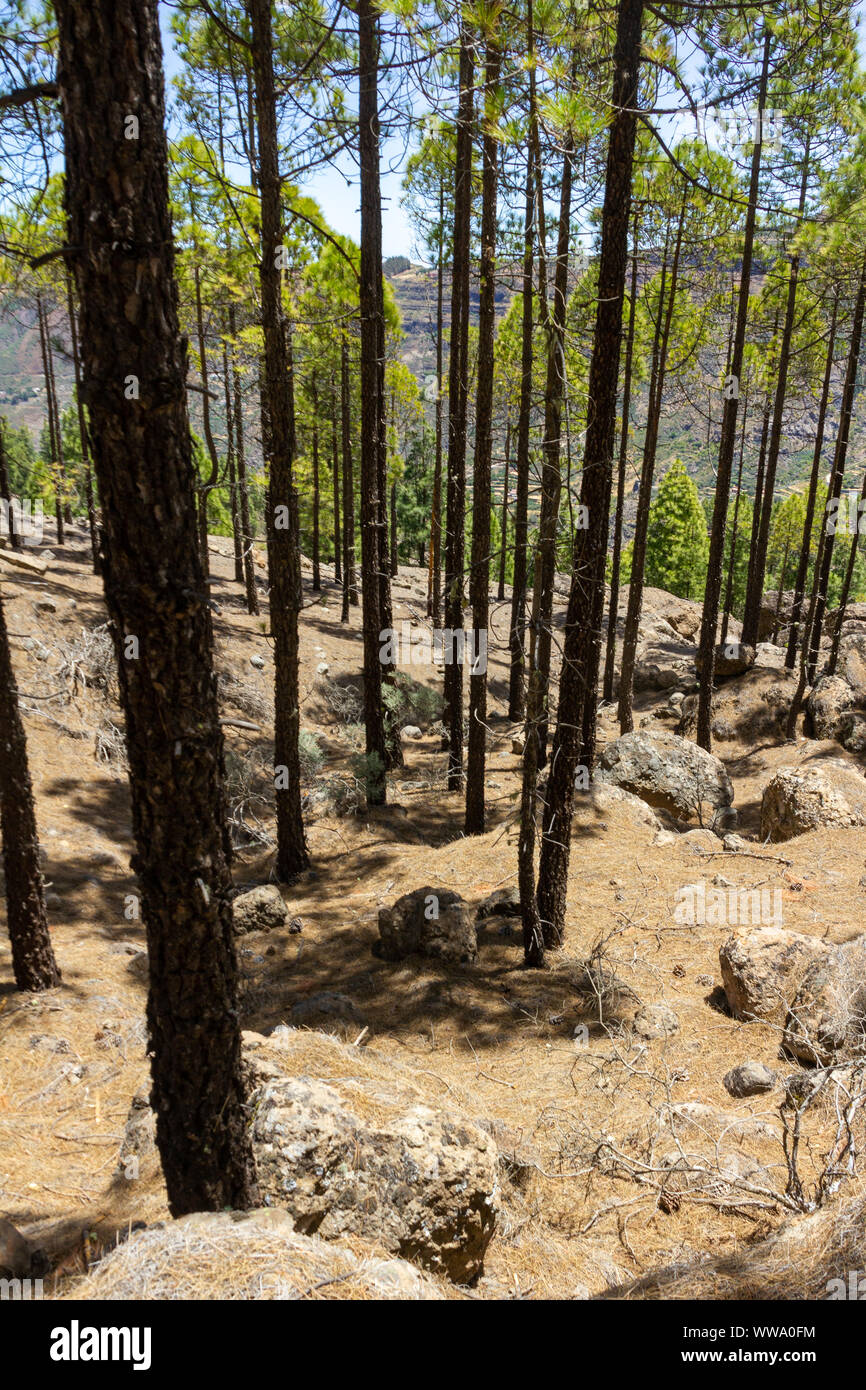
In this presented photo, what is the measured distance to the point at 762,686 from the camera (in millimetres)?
19188

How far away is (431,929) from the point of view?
305 inches

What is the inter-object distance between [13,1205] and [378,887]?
541cm

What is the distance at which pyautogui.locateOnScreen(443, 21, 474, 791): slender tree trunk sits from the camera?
10211mm

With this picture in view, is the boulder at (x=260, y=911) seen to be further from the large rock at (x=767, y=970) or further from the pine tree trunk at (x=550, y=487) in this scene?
the large rock at (x=767, y=970)

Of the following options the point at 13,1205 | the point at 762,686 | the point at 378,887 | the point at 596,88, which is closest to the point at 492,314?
the point at 596,88

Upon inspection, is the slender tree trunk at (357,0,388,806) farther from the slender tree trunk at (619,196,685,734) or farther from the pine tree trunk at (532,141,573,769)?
the slender tree trunk at (619,196,685,734)

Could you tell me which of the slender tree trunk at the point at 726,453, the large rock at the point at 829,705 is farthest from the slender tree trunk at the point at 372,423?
the large rock at the point at 829,705

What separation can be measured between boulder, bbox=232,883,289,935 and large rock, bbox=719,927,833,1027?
4712 millimetres

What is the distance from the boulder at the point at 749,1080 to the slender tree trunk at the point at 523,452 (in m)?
3.59

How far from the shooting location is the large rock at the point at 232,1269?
9.16 ft

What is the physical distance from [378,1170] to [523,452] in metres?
10.6

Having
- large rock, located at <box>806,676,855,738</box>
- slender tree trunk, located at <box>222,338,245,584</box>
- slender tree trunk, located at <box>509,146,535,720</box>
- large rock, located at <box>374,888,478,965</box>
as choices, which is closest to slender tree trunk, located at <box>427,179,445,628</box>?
slender tree trunk, located at <box>509,146,535,720</box>

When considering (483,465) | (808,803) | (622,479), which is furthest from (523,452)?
(808,803)

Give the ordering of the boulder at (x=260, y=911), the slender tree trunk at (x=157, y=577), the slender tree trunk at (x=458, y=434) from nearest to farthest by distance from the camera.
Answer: the slender tree trunk at (x=157, y=577), the boulder at (x=260, y=911), the slender tree trunk at (x=458, y=434)
